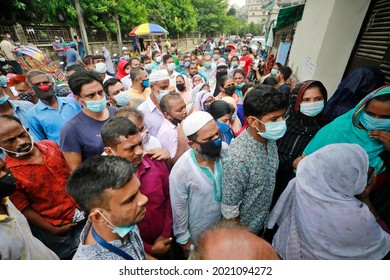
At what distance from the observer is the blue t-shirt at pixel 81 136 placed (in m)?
2.07

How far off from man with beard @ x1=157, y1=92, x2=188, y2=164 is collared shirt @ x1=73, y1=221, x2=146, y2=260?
113 cm

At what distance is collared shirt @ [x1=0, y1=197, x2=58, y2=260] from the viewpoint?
1264 millimetres

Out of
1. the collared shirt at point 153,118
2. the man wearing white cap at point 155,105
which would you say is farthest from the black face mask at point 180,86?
the collared shirt at point 153,118

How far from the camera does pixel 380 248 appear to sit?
1.29 m

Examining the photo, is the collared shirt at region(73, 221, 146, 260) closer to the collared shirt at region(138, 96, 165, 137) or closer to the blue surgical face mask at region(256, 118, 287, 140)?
the blue surgical face mask at region(256, 118, 287, 140)

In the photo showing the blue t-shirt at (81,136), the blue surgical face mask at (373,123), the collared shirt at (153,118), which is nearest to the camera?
the blue surgical face mask at (373,123)

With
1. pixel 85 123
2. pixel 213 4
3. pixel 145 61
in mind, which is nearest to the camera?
pixel 85 123

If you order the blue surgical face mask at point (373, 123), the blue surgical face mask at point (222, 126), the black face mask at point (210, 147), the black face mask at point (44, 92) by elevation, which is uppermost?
the blue surgical face mask at point (373, 123)

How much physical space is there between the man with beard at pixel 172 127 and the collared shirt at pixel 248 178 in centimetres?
85

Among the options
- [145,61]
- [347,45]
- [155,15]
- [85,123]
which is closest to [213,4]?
[155,15]

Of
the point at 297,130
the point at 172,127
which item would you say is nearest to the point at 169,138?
the point at 172,127

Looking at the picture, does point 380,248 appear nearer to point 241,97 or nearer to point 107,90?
point 241,97

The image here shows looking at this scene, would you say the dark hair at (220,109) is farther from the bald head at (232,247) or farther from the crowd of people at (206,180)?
the bald head at (232,247)

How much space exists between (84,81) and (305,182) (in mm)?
2564
